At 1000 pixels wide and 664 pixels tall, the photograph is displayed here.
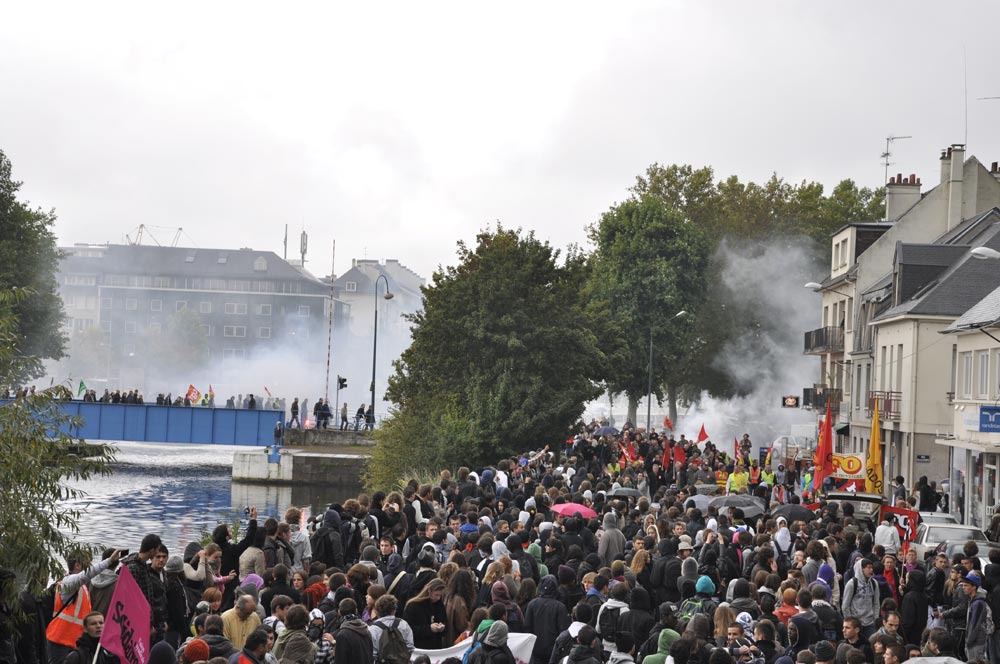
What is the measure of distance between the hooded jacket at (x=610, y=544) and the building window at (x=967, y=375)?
22650 mm

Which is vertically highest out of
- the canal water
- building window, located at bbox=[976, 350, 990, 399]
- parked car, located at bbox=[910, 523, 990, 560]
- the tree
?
the tree

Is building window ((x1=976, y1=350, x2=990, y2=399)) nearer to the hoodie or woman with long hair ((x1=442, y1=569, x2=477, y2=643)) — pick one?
the hoodie

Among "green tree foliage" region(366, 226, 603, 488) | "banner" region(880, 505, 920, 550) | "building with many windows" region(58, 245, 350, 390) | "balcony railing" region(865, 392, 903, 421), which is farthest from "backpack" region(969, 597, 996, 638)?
"building with many windows" region(58, 245, 350, 390)

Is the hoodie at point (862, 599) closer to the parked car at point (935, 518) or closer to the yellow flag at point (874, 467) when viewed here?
the parked car at point (935, 518)

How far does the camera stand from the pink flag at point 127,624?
1045 centimetres

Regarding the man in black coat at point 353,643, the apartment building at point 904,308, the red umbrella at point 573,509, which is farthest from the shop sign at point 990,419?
the man in black coat at point 353,643

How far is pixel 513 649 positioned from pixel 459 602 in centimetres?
91

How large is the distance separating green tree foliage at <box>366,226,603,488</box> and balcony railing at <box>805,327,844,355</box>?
1178 cm

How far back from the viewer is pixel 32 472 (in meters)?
11.3

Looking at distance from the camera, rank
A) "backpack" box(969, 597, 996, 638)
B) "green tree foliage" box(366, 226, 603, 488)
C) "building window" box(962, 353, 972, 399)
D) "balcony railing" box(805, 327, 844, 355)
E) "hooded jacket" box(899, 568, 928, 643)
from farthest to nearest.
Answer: "balcony railing" box(805, 327, 844, 355), "green tree foliage" box(366, 226, 603, 488), "building window" box(962, 353, 972, 399), "hooded jacket" box(899, 568, 928, 643), "backpack" box(969, 597, 996, 638)

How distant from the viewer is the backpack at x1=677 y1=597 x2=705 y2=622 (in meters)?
12.8

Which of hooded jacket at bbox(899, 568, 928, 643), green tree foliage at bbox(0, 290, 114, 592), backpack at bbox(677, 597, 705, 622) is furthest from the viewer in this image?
hooded jacket at bbox(899, 568, 928, 643)

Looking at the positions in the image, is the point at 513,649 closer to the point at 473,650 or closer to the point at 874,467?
the point at 473,650

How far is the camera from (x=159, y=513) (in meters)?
50.2
